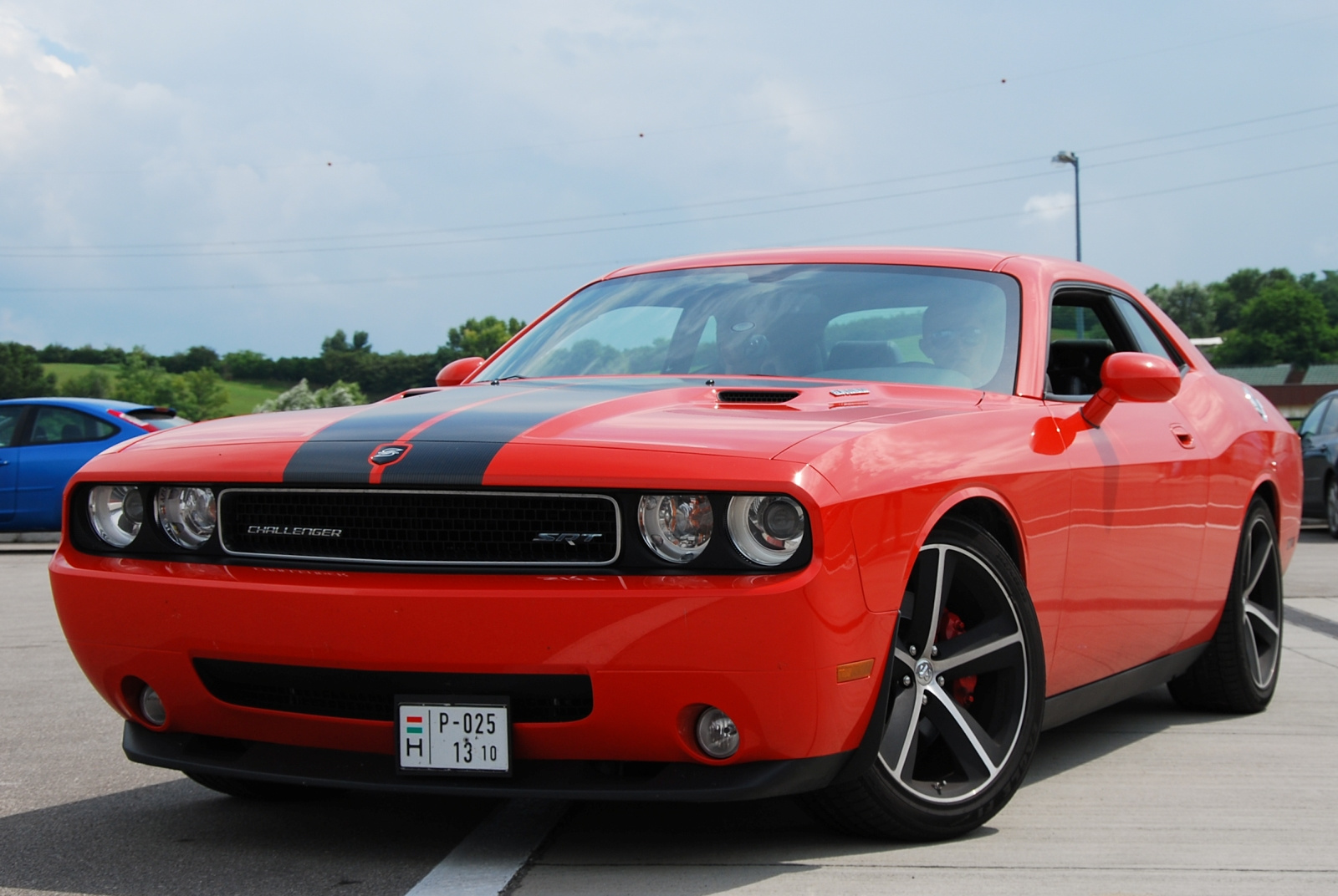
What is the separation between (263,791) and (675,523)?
162cm

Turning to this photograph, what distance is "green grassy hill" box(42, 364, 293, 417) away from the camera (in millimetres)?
109500

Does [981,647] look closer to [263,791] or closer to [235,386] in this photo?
[263,791]

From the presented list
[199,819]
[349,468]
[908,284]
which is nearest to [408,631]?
[349,468]

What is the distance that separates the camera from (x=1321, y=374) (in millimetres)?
111500

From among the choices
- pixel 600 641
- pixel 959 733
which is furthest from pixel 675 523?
pixel 959 733

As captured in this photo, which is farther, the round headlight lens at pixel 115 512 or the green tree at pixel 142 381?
the green tree at pixel 142 381

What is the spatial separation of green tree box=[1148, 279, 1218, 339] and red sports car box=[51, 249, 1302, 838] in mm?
127656

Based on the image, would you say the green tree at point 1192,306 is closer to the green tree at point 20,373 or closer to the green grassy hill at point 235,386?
the green grassy hill at point 235,386

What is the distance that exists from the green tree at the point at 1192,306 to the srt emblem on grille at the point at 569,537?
423 feet

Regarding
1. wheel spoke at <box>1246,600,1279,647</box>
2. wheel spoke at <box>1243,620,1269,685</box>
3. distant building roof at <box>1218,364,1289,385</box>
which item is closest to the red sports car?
wheel spoke at <box>1243,620,1269,685</box>

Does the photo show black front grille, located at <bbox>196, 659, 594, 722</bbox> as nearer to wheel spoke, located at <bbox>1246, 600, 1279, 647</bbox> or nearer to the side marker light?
the side marker light

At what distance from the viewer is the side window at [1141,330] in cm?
527

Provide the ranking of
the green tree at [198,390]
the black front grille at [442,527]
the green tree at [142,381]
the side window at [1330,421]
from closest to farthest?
the black front grille at [442,527] < the side window at [1330,421] < the green tree at [142,381] < the green tree at [198,390]

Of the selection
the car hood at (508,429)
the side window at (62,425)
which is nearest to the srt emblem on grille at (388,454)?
the car hood at (508,429)
